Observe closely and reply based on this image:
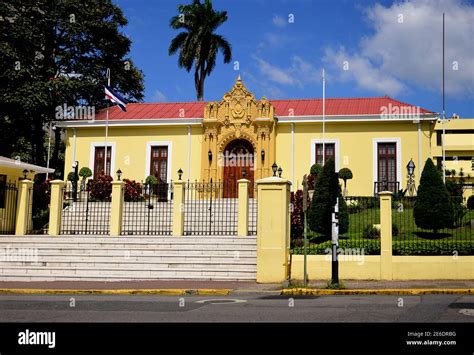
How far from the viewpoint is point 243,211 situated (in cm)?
1788

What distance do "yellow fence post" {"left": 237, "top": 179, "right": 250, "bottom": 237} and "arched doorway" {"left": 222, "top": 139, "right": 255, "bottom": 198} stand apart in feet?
31.6

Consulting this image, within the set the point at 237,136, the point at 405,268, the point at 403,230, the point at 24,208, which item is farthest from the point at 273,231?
the point at 237,136

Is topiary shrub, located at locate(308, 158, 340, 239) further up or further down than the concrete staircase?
further up

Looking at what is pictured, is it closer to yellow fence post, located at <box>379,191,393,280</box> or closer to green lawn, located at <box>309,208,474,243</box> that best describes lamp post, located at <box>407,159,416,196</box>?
green lawn, located at <box>309,208,474,243</box>

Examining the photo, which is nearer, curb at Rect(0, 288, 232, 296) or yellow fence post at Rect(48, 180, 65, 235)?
curb at Rect(0, 288, 232, 296)

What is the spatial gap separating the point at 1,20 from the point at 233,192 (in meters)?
19.4

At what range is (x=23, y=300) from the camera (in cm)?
1176

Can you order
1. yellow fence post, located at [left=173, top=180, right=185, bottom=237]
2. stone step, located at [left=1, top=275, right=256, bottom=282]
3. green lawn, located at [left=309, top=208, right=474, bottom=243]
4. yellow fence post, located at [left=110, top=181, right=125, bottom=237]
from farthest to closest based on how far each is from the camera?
yellow fence post, located at [left=110, top=181, right=125, bottom=237], yellow fence post, located at [left=173, top=180, right=185, bottom=237], green lawn, located at [left=309, top=208, right=474, bottom=243], stone step, located at [left=1, top=275, right=256, bottom=282]

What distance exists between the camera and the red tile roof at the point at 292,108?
2852 centimetres

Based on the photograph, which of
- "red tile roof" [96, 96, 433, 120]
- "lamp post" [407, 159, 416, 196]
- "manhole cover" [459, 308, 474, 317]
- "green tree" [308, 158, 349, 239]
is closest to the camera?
"manhole cover" [459, 308, 474, 317]

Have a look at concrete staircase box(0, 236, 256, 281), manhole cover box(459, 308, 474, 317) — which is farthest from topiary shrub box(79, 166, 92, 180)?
manhole cover box(459, 308, 474, 317)

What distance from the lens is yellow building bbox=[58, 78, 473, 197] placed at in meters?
26.8

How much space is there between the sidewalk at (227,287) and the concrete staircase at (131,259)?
67cm
